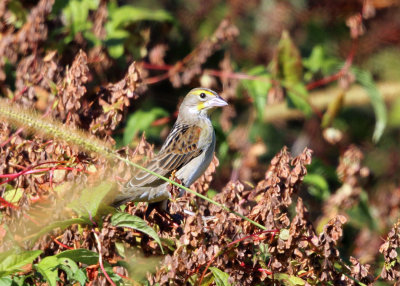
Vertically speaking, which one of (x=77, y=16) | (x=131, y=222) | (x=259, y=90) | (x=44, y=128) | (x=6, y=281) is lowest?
(x=6, y=281)

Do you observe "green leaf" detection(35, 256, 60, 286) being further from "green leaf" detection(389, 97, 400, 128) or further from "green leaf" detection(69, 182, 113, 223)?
"green leaf" detection(389, 97, 400, 128)

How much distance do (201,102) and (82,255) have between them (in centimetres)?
242

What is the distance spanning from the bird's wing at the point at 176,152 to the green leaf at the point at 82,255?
1.07 metres

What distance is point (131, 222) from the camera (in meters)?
3.33

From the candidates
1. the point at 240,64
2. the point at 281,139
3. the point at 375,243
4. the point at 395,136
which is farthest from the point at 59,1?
the point at 395,136

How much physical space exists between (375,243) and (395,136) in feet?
6.17

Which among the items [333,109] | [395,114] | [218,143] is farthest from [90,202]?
[395,114]

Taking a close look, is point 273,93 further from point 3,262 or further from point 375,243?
point 3,262

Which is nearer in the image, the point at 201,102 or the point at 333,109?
the point at 201,102

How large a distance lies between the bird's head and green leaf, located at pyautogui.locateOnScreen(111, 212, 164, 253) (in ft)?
7.05

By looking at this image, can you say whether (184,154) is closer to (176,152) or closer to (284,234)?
(176,152)

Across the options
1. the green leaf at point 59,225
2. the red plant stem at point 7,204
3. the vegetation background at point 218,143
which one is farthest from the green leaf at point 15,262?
the red plant stem at point 7,204

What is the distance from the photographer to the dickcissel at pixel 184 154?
162 inches

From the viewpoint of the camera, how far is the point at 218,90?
5.98m
